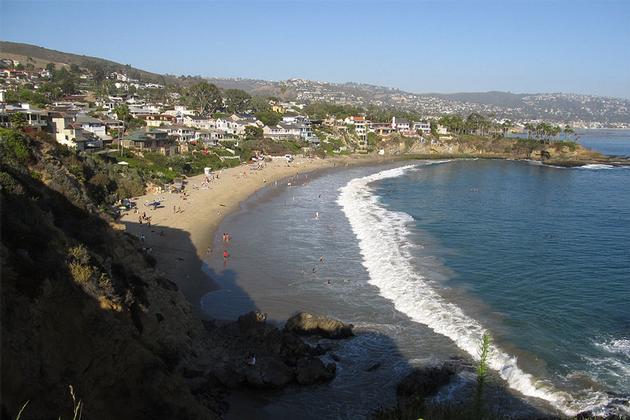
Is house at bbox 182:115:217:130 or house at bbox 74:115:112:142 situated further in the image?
house at bbox 182:115:217:130

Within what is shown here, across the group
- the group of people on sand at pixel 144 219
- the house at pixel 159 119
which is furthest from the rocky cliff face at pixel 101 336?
the house at pixel 159 119

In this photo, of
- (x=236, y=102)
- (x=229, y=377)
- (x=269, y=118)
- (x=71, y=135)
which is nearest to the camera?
(x=229, y=377)

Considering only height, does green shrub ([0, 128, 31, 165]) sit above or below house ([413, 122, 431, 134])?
below

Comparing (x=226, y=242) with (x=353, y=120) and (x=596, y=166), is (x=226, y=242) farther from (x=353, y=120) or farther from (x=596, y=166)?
(x=353, y=120)

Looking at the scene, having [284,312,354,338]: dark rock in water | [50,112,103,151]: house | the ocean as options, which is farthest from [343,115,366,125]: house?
[284,312,354,338]: dark rock in water

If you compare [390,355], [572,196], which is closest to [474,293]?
[390,355]

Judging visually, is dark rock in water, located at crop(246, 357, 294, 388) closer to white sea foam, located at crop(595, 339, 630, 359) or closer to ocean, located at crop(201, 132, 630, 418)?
ocean, located at crop(201, 132, 630, 418)

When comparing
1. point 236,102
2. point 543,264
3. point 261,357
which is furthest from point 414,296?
point 236,102
